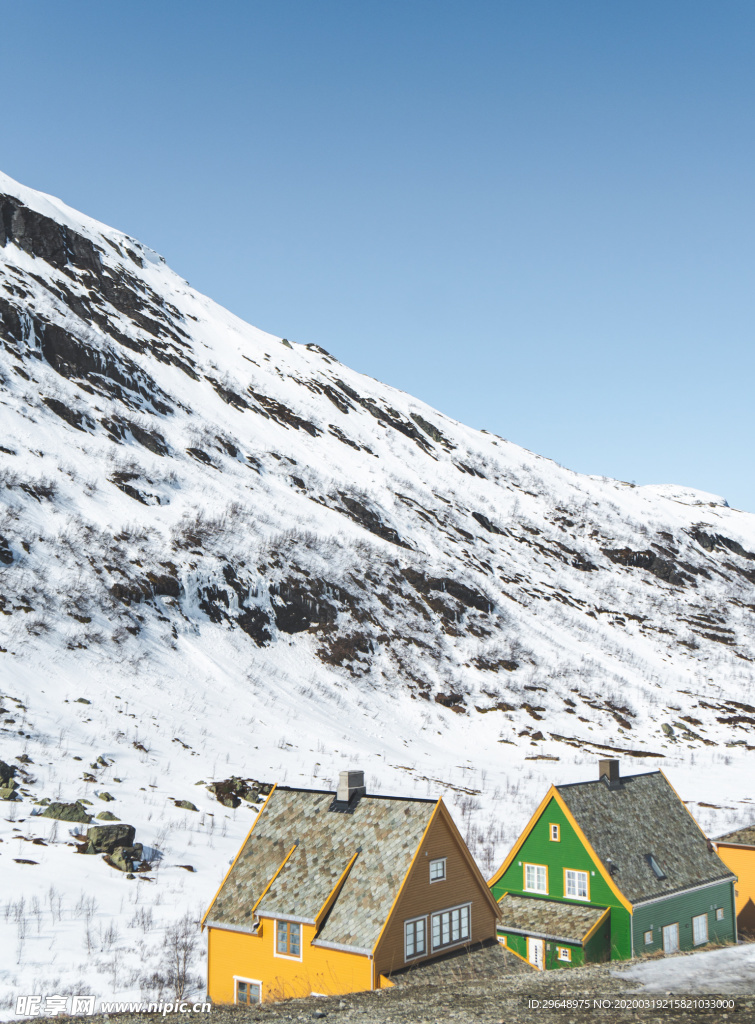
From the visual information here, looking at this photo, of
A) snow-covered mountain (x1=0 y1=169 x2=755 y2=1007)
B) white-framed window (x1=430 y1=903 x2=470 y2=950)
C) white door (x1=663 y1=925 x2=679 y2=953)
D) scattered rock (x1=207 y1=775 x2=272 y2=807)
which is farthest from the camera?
snow-covered mountain (x1=0 y1=169 x2=755 y2=1007)

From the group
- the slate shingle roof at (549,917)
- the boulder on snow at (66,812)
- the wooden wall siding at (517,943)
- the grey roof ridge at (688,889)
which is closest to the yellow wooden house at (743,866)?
the grey roof ridge at (688,889)

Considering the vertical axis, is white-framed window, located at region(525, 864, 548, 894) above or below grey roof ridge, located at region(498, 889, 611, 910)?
above

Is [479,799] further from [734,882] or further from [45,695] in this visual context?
[45,695]

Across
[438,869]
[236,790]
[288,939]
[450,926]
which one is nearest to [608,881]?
[450,926]

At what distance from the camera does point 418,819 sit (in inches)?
817

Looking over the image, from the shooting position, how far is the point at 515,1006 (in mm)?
13797

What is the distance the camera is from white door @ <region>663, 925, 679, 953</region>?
25.0 m

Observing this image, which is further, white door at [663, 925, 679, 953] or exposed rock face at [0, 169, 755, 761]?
exposed rock face at [0, 169, 755, 761]

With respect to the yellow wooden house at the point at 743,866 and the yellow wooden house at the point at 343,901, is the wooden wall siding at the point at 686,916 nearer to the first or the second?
the yellow wooden house at the point at 743,866

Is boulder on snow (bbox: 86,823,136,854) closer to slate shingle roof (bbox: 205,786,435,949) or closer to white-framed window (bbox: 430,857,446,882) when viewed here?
slate shingle roof (bbox: 205,786,435,949)

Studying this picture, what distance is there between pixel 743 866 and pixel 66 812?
81.6 ft

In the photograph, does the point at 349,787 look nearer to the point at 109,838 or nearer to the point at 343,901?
the point at 343,901

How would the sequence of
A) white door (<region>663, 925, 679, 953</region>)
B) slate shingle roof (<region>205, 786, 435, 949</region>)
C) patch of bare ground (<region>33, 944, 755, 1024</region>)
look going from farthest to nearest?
white door (<region>663, 925, 679, 953</region>) < slate shingle roof (<region>205, 786, 435, 949</region>) < patch of bare ground (<region>33, 944, 755, 1024</region>)

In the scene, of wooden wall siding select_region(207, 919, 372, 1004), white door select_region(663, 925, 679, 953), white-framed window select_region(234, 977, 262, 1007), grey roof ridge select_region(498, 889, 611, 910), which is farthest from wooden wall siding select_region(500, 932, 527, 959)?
white-framed window select_region(234, 977, 262, 1007)
